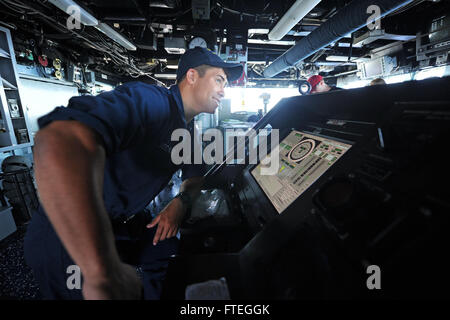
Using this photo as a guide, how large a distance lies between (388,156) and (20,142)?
5014 millimetres

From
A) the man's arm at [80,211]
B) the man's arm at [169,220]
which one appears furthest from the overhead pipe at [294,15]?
the man's arm at [80,211]

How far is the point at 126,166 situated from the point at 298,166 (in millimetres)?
838

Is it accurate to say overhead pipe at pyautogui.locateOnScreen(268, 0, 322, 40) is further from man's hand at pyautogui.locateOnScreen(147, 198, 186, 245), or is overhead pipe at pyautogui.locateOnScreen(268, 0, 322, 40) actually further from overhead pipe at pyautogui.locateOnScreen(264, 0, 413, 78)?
man's hand at pyautogui.locateOnScreen(147, 198, 186, 245)

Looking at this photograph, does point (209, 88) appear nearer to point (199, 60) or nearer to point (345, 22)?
point (199, 60)

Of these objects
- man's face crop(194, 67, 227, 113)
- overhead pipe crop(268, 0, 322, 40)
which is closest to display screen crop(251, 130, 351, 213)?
man's face crop(194, 67, 227, 113)

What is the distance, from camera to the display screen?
77 cm

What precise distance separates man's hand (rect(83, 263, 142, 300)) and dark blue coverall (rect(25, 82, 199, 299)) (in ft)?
1.14

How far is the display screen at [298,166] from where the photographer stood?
0.77 meters

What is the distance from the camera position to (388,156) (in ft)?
1.81

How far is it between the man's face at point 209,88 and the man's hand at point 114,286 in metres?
1.03

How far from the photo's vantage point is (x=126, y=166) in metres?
0.98

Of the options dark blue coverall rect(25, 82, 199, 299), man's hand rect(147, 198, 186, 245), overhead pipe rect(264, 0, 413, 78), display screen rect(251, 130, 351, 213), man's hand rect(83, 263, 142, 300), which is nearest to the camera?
man's hand rect(83, 263, 142, 300)

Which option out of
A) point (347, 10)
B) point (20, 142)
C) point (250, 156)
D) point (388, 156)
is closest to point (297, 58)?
point (347, 10)

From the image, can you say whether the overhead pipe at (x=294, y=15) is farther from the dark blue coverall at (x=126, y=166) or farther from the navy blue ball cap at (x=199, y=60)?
the dark blue coverall at (x=126, y=166)
